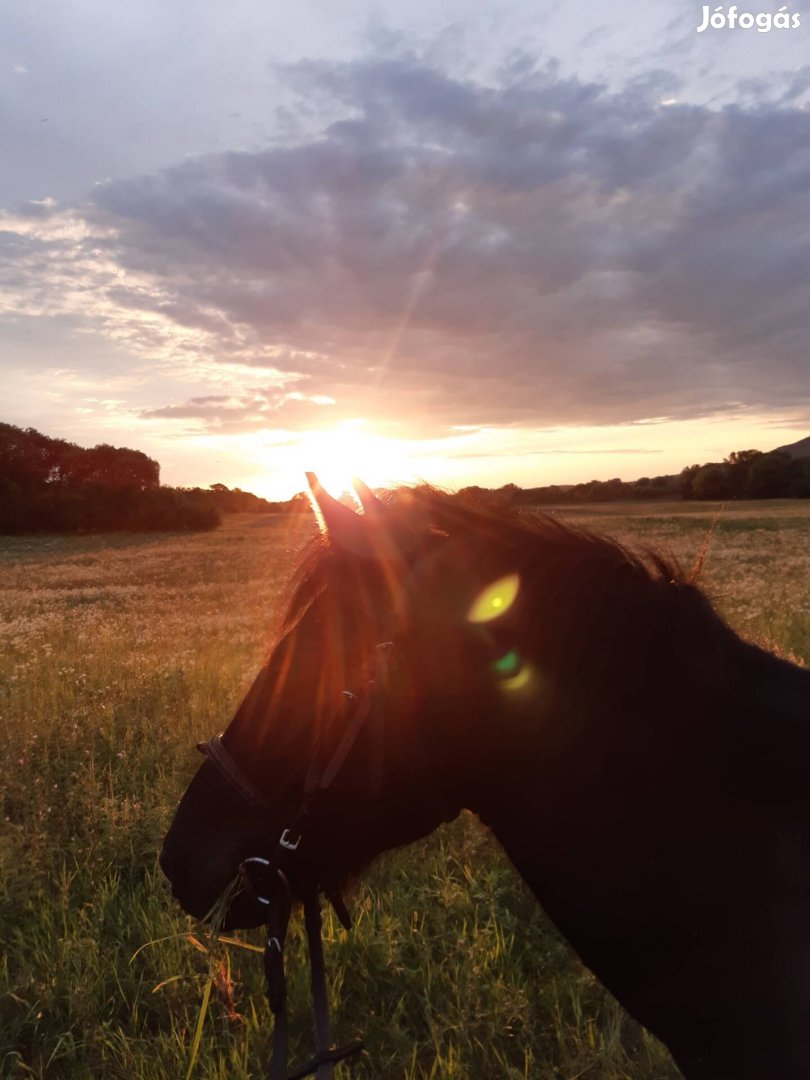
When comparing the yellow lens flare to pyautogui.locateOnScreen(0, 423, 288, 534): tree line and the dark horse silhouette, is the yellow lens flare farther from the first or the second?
pyautogui.locateOnScreen(0, 423, 288, 534): tree line

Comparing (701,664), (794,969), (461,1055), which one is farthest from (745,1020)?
(461,1055)

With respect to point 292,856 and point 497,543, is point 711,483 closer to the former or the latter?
point 497,543

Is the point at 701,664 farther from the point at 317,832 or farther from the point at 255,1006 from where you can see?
the point at 255,1006

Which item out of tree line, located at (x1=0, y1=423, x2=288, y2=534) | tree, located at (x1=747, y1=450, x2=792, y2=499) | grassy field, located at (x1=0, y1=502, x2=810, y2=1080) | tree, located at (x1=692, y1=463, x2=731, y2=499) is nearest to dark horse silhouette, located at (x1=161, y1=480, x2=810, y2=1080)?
grassy field, located at (x1=0, y1=502, x2=810, y2=1080)

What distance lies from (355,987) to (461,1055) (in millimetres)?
634

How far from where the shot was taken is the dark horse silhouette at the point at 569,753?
1661 millimetres

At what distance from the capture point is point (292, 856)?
6.44ft

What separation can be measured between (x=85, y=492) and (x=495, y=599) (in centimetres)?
6772

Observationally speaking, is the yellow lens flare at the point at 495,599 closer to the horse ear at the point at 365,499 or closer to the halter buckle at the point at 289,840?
the horse ear at the point at 365,499

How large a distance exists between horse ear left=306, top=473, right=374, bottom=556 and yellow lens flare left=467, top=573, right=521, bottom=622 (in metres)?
0.31

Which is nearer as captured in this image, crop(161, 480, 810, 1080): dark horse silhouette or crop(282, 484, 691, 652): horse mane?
crop(161, 480, 810, 1080): dark horse silhouette

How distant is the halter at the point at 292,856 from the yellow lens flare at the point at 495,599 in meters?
0.24

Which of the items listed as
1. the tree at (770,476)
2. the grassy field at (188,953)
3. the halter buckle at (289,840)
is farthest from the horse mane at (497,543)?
the tree at (770,476)

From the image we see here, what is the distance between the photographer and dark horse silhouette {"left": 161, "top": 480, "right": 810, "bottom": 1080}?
5.45ft
